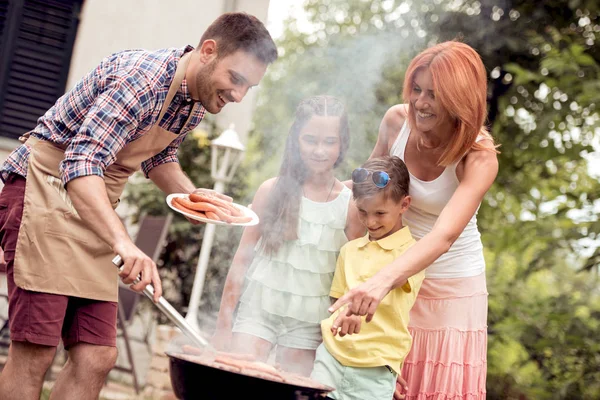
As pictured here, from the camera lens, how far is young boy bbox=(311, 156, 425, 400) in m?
2.56

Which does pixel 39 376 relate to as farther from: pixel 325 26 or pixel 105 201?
pixel 325 26

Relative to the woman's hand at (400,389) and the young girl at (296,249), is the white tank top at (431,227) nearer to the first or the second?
the young girl at (296,249)

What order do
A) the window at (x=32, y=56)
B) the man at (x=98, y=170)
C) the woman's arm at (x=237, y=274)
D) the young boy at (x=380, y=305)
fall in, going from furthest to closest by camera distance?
the window at (x=32, y=56) < the woman's arm at (x=237, y=274) < the young boy at (x=380, y=305) < the man at (x=98, y=170)

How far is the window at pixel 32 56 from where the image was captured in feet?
21.1

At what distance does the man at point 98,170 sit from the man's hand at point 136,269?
272 mm

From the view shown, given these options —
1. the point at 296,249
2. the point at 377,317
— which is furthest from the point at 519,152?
the point at 377,317

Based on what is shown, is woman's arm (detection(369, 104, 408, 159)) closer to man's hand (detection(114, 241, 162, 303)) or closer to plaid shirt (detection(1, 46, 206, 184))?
plaid shirt (detection(1, 46, 206, 184))

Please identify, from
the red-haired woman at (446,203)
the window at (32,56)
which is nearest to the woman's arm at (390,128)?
the red-haired woman at (446,203)

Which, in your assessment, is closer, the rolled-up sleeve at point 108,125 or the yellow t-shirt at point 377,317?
the rolled-up sleeve at point 108,125

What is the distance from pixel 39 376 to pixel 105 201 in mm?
653

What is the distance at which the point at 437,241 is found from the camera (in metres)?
2.42

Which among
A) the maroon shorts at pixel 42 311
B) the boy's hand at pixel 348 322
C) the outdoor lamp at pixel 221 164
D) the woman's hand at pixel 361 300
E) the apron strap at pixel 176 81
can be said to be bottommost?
the outdoor lamp at pixel 221 164

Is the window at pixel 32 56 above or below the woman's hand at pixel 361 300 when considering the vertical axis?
below

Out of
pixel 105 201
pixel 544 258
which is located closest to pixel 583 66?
pixel 544 258
